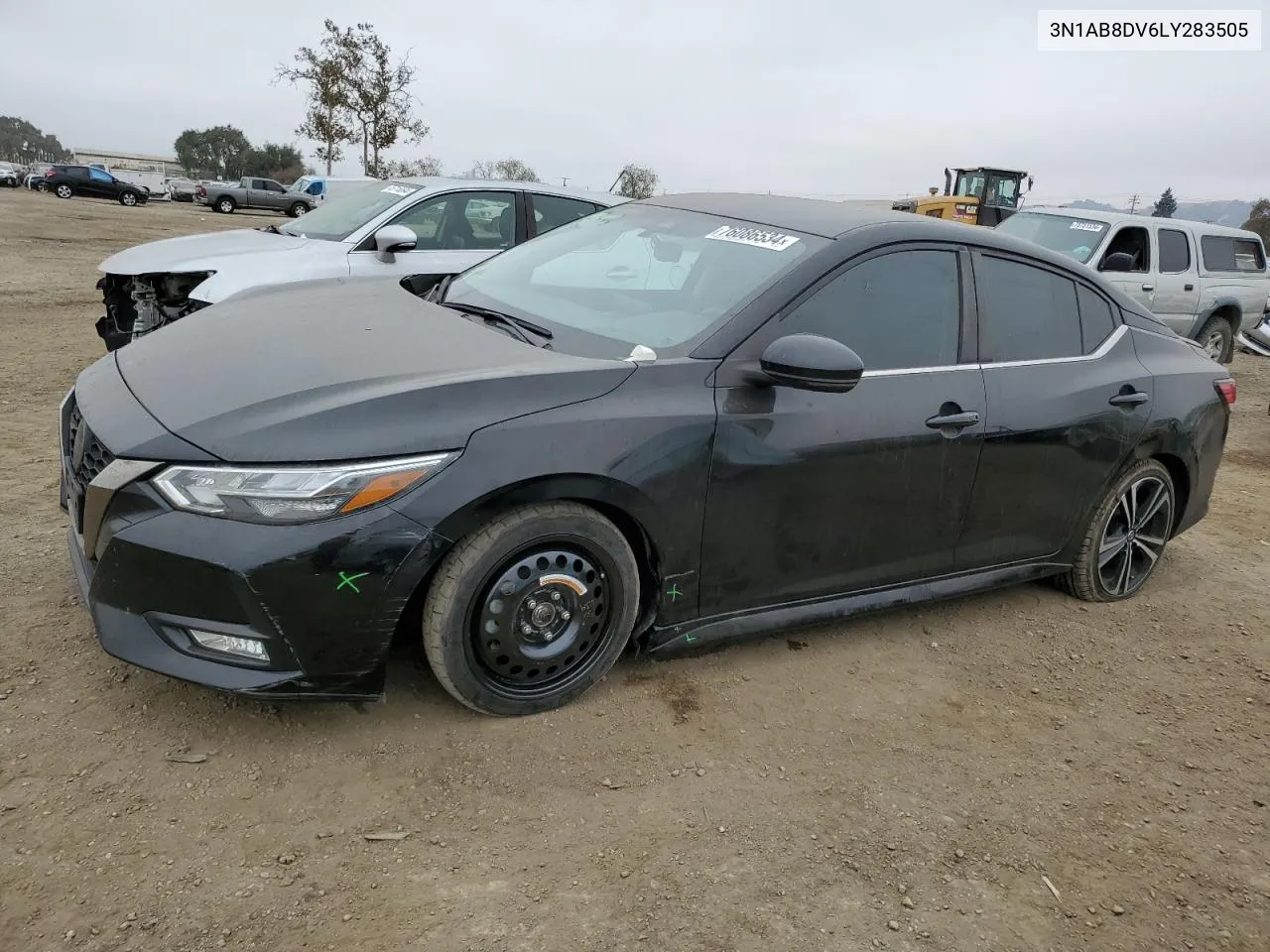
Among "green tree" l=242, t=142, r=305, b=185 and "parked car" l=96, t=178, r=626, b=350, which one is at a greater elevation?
"green tree" l=242, t=142, r=305, b=185

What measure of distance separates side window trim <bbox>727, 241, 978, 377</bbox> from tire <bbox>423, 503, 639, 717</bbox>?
2.50 ft

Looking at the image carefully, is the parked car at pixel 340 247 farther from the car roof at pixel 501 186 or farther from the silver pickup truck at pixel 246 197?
the silver pickup truck at pixel 246 197

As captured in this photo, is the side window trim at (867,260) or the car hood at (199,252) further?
the car hood at (199,252)

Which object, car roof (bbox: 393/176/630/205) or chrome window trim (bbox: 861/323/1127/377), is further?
car roof (bbox: 393/176/630/205)

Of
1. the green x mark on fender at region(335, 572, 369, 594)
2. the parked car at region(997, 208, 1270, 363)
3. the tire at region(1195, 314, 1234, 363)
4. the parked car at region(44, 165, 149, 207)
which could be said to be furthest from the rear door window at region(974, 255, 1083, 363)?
the parked car at region(44, 165, 149, 207)

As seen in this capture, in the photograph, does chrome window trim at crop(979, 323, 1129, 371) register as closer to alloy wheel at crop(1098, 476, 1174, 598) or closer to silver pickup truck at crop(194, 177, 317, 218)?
alloy wheel at crop(1098, 476, 1174, 598)

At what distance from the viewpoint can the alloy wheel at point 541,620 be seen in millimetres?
2750

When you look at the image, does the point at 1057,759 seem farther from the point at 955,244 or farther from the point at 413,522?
the point at 413,522

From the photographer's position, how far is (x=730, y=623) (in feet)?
10.4

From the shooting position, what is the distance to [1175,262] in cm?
1080

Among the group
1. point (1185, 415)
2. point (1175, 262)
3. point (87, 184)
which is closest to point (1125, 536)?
point (1185, 415)

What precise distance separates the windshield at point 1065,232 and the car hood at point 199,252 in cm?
725

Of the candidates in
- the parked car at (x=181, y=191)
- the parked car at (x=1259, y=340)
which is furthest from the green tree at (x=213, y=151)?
the parked car at (x=1259, y=340)

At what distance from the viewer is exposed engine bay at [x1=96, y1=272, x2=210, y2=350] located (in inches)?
252
